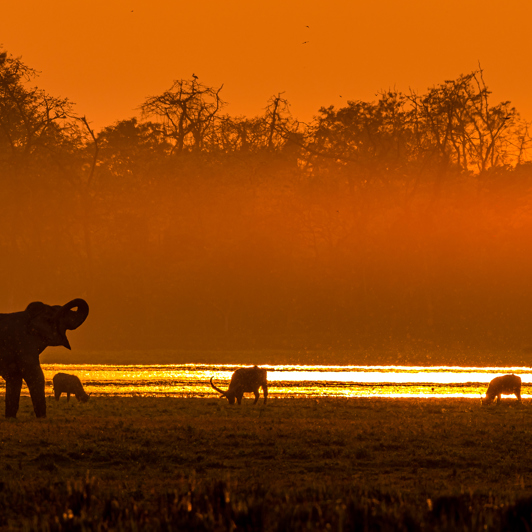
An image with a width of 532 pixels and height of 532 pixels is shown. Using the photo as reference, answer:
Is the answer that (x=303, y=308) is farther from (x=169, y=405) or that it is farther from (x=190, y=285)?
(x=169, y=405)

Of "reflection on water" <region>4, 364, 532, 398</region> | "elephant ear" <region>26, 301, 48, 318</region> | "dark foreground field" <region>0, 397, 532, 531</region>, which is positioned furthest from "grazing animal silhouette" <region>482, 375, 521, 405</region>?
"elephant ear" <region>26, 301, 48, 318</region>

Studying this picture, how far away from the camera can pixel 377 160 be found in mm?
62875

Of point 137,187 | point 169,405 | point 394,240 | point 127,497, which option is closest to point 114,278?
point 137,187

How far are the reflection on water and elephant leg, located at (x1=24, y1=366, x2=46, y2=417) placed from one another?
27.8 ft

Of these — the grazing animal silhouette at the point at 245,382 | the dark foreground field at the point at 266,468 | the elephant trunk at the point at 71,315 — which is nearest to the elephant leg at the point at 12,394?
the dark foreground field at the point at 266,468

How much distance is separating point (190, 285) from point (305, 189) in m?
9.82

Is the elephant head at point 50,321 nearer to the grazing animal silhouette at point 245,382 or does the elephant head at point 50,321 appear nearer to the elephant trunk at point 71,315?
the elephant trunk at point 71,315

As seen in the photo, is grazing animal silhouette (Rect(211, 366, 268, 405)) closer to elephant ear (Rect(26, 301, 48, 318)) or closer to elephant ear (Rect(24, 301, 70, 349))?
elephant ear (Rect(24, 301, 70, 349))

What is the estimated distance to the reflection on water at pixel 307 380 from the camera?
2952 cm

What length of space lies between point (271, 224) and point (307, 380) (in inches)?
1270

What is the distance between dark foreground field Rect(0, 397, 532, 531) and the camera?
31.7ft

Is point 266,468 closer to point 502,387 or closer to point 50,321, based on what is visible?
point 50,321

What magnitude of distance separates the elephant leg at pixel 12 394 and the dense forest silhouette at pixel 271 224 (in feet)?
126

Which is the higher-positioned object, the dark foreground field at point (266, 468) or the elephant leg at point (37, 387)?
the elephant leg at point (37, 387)
